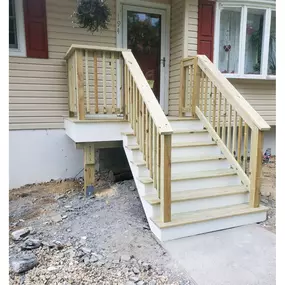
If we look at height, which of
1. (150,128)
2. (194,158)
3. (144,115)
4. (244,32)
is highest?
(244,32)

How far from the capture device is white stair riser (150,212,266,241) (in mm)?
2516

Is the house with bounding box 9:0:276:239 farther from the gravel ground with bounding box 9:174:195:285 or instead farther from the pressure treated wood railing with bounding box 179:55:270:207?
the gravel ground with bounding box 9:174:195:285

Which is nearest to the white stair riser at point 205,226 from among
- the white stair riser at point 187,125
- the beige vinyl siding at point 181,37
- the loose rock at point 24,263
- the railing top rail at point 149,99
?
the railing top rail at point 149,99

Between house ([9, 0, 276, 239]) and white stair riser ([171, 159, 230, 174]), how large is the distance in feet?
0.04

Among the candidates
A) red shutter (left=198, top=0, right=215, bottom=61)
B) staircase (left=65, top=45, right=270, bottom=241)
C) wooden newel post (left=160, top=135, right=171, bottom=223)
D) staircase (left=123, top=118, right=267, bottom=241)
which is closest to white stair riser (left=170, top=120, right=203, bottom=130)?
staircase (left=65, top=45, right=270, bottom=241)

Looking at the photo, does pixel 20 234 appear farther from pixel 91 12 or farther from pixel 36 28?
pixel 36 28

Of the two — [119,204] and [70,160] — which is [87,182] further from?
[70,160]

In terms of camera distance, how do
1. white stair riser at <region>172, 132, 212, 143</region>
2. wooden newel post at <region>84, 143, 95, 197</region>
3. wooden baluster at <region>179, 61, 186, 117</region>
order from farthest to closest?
wooden baluster at <region>179, 61, 186, 117</region> → white stair riser at <region>172, 132, 212, 143</region> → wooden newel post at <region>84, 143, 95, 197</region>

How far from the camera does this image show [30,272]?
2014 mm

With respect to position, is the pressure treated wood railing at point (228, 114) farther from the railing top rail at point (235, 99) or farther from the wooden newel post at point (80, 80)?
the wooden newel post at point (80, 80)

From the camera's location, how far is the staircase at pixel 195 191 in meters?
2.63

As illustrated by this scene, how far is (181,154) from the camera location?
3.48m

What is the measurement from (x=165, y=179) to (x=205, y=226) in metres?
0.68

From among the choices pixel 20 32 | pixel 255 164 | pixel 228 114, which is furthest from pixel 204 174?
pixel 20 32
